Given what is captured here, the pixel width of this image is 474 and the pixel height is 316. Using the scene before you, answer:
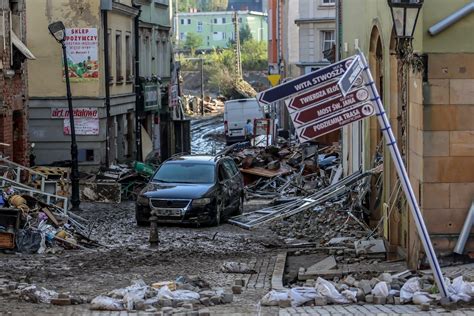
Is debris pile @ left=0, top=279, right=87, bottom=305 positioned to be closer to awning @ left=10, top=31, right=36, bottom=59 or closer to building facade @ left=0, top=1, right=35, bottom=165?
building facade @ left=0, top=1, right=35, bottom=165

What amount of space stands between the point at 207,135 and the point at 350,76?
62.1 meters

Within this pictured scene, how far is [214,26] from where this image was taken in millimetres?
172500

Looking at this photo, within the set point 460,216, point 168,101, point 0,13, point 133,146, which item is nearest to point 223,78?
point 168,101

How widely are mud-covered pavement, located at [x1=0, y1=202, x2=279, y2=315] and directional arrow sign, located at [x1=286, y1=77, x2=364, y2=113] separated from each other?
231cm

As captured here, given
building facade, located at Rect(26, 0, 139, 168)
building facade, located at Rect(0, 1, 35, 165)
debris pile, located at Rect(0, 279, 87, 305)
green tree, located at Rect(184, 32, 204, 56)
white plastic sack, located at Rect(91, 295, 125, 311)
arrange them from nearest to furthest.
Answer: white plastic sack, located at Rect(91, 295, 125, 311)
debris pile, located at Rect(0, 279, 87, 305)
building facade, located at Rect(0, 1, 35, 165)
building facade, located at Rect(26, 0, 139, 168)
green tree, located at Rect(184, 32, 204, 56)

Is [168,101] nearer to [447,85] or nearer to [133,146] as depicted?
[133,146]

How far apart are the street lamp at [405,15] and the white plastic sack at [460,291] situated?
3.54 meters

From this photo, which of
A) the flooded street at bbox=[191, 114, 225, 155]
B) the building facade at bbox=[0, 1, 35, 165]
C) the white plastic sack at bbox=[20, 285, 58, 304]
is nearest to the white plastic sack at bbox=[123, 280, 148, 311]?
the white plastic sack at bbox=[20, 285, 58, 304]

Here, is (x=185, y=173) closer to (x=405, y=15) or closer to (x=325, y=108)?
(x=405, y=15)

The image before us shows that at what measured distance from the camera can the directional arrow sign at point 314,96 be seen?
1220 centimetres

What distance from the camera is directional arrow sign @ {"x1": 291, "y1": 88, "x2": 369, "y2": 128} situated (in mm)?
12180

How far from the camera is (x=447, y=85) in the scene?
14172mm

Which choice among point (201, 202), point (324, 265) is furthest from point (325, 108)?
point (201, 202)

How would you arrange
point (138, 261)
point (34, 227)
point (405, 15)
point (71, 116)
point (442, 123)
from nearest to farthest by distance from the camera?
point (405, 15), point (442, 123), point (138, 261), point (34, 227), point (71, 116)
